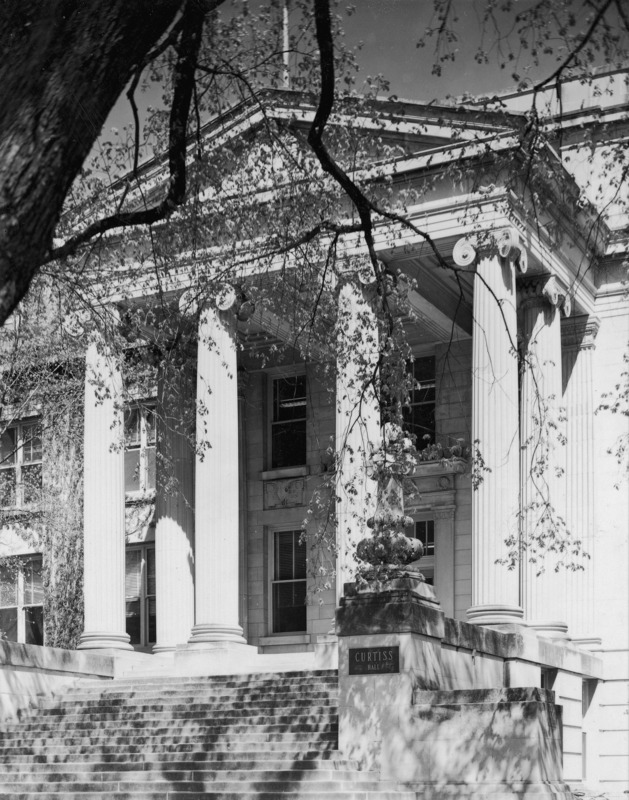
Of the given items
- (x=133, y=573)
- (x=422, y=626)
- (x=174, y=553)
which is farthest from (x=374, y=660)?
(x=133, y=573)

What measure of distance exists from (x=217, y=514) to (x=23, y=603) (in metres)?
11.0

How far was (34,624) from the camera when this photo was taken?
3372cm

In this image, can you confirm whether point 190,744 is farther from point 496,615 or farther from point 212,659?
point 496,615

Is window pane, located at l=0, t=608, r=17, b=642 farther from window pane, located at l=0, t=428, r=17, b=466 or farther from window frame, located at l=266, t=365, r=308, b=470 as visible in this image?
window frame, located at l=266, t=365, r=308, b=470

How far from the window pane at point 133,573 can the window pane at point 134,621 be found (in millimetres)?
266

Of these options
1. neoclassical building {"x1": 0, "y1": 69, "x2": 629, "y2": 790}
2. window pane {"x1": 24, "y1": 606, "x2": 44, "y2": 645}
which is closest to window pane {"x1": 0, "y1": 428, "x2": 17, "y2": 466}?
neoclassical building {"x1": 0, "y1": 69, "x2": 629, "y2": 790}

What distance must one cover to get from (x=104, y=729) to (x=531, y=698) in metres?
8.12

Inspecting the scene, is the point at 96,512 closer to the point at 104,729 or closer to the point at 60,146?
the point at 104,729

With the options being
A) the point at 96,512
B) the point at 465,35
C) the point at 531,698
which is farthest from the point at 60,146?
the point at 96,512

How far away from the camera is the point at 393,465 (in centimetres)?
1538

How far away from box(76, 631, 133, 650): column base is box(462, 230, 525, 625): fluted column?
7.74m

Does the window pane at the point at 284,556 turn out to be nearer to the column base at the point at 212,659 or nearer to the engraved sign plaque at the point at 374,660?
the column base at the point at 212,659

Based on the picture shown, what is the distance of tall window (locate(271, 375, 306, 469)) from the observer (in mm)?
32500

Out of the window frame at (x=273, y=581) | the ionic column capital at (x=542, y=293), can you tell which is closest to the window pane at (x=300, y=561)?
the window frame at (x=273, y=581)
